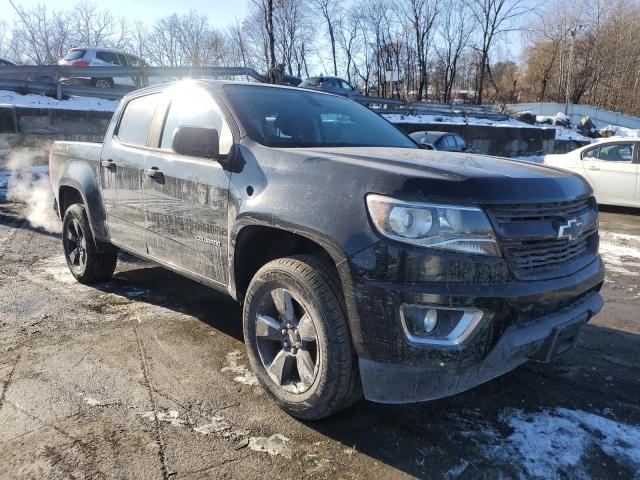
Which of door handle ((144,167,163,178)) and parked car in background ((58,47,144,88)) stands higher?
parked car in background ((58,47,144,88))

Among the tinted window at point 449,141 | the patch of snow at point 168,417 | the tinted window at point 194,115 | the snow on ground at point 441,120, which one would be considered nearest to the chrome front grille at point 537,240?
the tinted window at point 194,115

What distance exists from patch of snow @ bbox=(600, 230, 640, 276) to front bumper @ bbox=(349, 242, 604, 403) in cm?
437

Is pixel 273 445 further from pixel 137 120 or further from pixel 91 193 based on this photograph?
pixel 91 193

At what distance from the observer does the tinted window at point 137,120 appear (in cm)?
412

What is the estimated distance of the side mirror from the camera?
302 centimetres

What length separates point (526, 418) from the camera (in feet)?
9.07

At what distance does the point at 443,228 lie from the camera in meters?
2.22

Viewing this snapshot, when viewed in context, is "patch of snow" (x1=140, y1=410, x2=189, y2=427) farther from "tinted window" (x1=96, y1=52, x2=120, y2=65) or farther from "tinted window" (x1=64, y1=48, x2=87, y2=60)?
"tinted window" (x1=64, y1=48, x2=87, y2=60)

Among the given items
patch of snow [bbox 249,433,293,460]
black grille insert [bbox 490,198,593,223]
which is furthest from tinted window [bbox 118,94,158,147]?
black grille insert [bbox 490,198,593,223]

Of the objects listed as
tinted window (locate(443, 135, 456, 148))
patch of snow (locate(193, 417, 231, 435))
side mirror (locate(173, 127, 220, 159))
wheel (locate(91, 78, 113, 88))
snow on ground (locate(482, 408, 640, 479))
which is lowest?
snow on ground (locate(482, 408, 640, 479))

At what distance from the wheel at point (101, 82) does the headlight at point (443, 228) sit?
1888 cm

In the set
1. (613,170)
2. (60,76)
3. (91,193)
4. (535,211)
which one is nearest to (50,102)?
(60,76)

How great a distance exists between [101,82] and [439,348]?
19.3 m

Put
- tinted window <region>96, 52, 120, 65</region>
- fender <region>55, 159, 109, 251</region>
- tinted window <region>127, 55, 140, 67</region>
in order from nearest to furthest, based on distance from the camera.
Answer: fender <region>55, 159, 109, 251</region>
tinted window <region>96, 52, 120, 65</region>
tinted window <region>127, 55, 140, 67</region>
